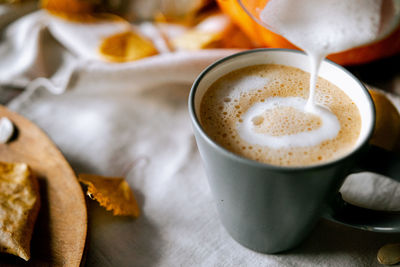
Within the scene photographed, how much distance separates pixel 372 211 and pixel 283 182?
0.65 ft

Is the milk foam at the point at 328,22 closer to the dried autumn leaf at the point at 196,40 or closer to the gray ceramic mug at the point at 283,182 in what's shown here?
the gray ceramic mug at the point at 283,182

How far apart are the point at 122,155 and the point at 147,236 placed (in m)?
0.19

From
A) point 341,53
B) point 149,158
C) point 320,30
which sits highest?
point 320,30

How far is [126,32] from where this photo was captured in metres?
0.95

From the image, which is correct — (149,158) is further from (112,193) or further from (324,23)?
(324,23)

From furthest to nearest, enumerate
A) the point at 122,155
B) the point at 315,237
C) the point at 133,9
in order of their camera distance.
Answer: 1. the point at 133,9
2. the point at 122,155
3. the point at 315,237

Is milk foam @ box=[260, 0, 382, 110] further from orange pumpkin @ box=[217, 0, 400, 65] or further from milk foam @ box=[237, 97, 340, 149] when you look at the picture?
orange pumpkin @ box=[217, 0, 400, 65]

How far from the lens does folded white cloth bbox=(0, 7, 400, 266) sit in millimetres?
599

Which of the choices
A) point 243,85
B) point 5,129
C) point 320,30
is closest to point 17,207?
point 5,129

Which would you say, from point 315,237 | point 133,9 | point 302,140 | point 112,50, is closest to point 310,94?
point 302,140

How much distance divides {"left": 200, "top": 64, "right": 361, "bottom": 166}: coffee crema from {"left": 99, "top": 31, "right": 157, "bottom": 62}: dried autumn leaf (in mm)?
368

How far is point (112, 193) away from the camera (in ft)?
2.13

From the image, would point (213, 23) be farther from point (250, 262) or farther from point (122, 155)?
point (250, 262)

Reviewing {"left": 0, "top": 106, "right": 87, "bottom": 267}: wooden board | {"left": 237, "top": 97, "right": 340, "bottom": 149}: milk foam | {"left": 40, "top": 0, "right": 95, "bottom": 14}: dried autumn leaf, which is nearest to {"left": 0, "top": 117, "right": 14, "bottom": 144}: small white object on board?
{"left": 0, "top": 106, "right": 87, "bottom": 267}: wooden board
